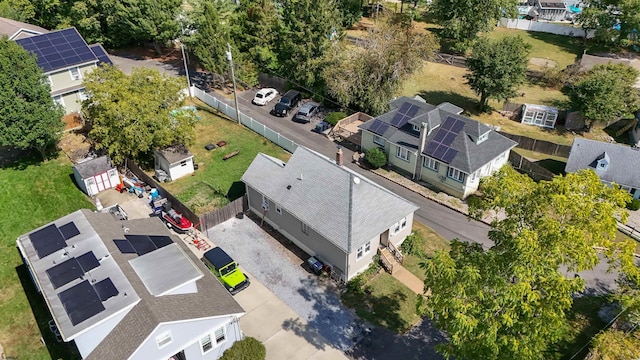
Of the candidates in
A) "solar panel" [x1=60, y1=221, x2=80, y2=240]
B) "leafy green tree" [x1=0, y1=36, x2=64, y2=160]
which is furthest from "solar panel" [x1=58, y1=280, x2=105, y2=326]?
"leafy green tree" [x1=0, y1=36, x2=64, y2=160]

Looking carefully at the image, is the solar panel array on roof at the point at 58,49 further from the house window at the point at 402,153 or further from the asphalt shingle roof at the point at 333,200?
the house window at the point at 402,153

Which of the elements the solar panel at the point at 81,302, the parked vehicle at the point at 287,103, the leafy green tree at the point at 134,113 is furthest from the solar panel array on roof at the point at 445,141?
the solar panel at the point at 81,302

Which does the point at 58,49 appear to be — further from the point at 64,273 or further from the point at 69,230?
the point at 64,273

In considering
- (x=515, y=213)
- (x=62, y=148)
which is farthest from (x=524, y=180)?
(x=62, y=148)

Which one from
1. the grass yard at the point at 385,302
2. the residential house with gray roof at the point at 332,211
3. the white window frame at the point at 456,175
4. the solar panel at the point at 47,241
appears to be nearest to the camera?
the solar panel at the point at 47,241

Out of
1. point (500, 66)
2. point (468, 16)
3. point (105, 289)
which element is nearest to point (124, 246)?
point (105, 289)

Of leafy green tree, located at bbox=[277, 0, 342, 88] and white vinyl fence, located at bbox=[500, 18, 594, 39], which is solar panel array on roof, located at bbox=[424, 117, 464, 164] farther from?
white vinyl fence, located at bbox=[500, 18, 594, 39]
